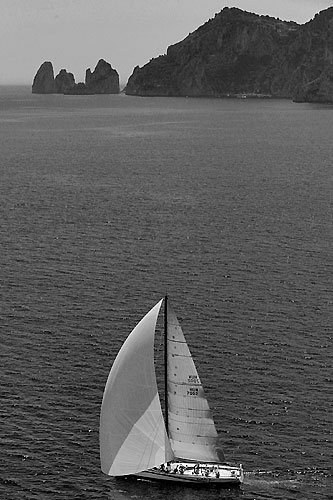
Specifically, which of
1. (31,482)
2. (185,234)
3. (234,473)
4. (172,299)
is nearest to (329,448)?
(234,473)

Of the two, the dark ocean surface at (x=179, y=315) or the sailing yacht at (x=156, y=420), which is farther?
the dark ocean surface at (x=179, y=315)

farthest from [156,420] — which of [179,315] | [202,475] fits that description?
[179,315]

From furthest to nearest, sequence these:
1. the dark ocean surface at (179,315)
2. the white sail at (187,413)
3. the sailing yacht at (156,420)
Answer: the dark ocean surface at (179,315)
the white sail at (187,413)
the sailing yacht at (156,420)

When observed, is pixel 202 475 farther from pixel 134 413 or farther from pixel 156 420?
pixel 134 413

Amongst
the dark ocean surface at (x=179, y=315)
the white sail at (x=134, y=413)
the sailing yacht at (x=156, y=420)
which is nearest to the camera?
the white sail at (x=134, y=413)

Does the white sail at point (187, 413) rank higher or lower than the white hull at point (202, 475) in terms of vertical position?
higher

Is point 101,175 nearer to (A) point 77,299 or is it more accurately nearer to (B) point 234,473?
(A) point 77,299

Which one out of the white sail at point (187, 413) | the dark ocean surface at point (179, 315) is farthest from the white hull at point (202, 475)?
the white sail at point (187, 413)

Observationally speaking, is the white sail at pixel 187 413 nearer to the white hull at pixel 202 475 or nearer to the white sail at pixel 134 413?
the white hull at pixel 202 475
